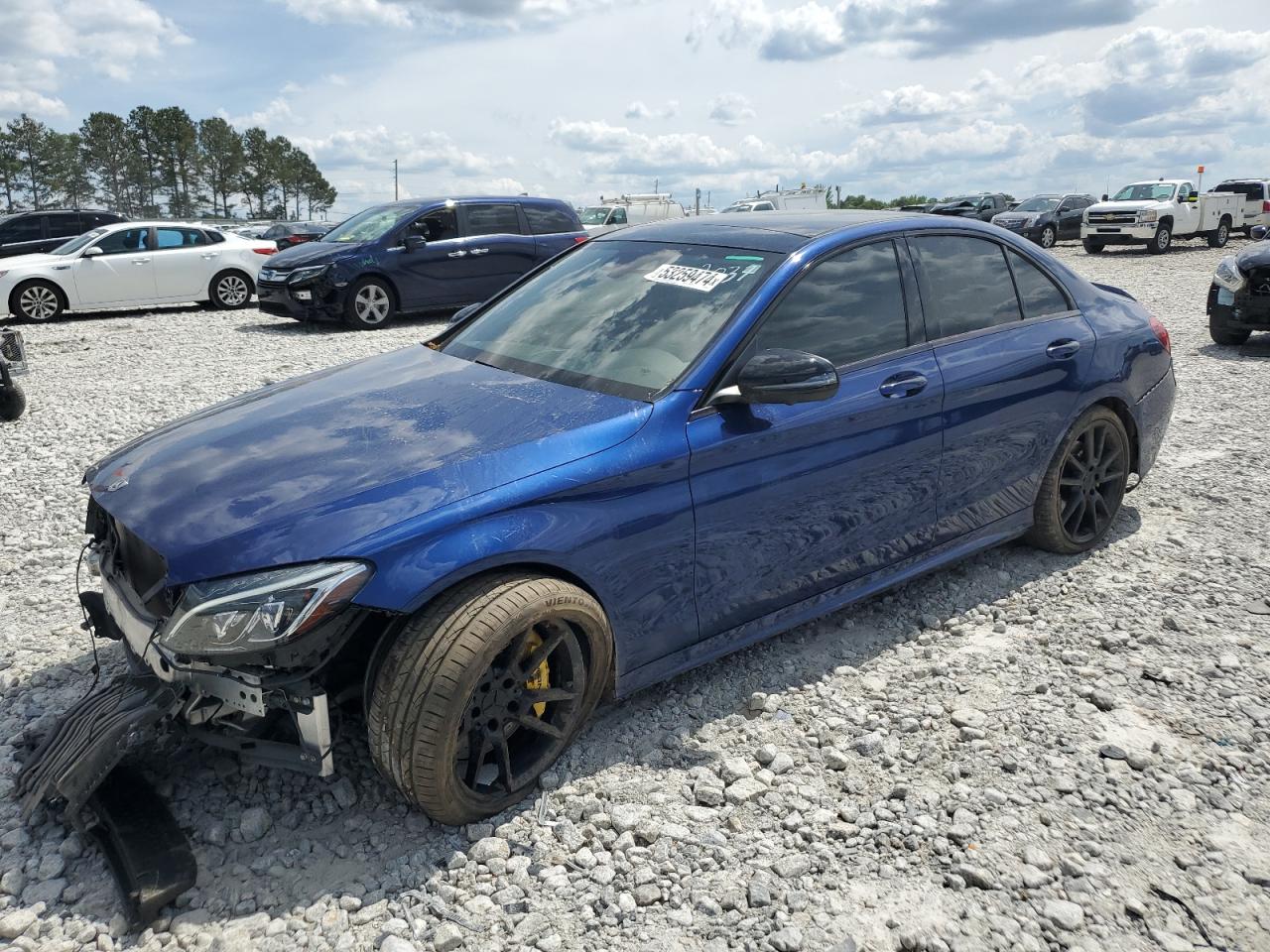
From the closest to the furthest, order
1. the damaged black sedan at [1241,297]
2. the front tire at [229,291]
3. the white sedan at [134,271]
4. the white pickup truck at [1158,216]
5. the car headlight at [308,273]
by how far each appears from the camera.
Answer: the damaged black sedan at [1241,297] → the car headlight at [308,273] → the white sedan at [134,271] → the front tire at [229,291] → the white pickup truck at [1158,216]

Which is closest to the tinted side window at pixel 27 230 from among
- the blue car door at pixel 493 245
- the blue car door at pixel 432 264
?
the blue car door at pixel 432 264

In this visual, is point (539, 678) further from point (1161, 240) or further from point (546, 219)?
point (1161, 240)

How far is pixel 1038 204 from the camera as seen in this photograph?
31.2 metres

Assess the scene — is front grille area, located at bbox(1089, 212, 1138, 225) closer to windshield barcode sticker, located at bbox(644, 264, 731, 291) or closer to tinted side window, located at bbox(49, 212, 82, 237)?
tinted side window, located at bbox(49, 212, 82, 237)

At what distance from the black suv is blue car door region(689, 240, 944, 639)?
16.1 metres

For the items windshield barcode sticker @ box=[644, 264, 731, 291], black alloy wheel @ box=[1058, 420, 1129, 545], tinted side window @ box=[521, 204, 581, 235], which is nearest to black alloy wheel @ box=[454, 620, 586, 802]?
windshield barcode sticker @ box=[644, 264, 731, 291]

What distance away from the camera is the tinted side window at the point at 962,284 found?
3930 mm

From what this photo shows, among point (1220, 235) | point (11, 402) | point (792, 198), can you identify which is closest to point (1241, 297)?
point (11, 402)

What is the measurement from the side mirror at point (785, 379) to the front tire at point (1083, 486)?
5.83 ft

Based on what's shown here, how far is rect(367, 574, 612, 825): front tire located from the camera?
101 inches

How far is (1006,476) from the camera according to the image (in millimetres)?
4141

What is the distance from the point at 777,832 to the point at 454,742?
961 mm

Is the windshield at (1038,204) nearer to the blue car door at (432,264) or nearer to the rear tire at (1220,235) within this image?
the rear tire at (1220,235)

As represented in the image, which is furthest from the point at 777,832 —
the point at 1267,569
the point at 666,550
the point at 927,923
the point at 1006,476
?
the point at 1267,569
